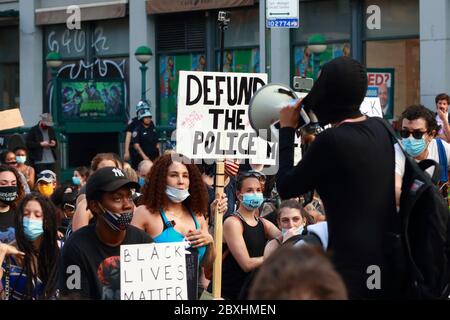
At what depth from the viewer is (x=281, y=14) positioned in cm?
1275

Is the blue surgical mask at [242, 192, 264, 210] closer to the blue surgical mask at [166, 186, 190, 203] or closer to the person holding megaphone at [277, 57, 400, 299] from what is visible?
the blue surgical mask at [166, 186, 190, 203]

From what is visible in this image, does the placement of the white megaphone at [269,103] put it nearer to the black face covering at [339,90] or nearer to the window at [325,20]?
the black face covering at [339,90]

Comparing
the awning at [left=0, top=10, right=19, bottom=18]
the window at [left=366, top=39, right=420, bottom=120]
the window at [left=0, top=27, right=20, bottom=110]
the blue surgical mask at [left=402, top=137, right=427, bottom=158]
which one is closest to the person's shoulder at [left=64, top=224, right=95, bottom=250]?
the blue surgical mask at [left=402, top=137, right=427, bottom=158]

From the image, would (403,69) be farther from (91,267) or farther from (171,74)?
(91,267)

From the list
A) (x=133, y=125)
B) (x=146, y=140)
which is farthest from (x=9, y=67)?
(x=146, y=140)

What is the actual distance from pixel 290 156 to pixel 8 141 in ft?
52.5

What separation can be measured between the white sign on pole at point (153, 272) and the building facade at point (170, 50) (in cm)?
1249

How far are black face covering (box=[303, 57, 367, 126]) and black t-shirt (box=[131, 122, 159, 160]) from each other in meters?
15.1

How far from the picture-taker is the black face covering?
5.33 m

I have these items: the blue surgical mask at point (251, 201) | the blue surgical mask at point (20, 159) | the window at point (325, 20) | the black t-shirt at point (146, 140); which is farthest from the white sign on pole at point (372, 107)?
the window at point (325, 20)

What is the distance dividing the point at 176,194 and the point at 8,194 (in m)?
2.04

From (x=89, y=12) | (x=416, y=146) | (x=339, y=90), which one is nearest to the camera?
(x=339, y=90)

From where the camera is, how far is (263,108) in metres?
5.94
